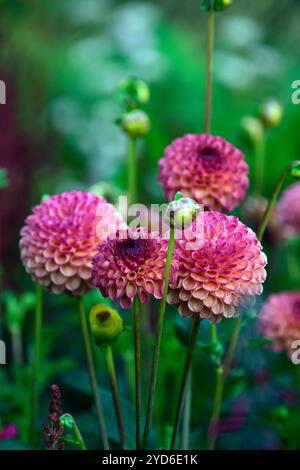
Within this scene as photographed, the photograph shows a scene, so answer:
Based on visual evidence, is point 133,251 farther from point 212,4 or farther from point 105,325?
point 212,4

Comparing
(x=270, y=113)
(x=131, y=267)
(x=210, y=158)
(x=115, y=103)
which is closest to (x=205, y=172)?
(x=210, y=158)

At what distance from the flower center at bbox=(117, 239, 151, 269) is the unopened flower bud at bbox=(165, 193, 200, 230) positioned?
0.06m

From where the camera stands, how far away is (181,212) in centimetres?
64

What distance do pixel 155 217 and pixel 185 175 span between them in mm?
170

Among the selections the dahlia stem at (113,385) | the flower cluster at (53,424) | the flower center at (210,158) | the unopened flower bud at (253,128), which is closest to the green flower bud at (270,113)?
the unopened flower bud at (253,128)

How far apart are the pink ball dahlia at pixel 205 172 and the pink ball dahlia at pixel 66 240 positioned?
0.34 feet

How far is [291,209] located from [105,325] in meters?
0.74

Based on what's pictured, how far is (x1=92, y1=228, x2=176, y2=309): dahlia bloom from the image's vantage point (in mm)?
697

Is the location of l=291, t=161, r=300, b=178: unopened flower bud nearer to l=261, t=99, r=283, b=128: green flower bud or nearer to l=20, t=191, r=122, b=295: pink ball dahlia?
l=20, t=191, r=122, b=295: pink ball dahlia

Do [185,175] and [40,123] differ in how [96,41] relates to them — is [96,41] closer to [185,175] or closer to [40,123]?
[40,123]

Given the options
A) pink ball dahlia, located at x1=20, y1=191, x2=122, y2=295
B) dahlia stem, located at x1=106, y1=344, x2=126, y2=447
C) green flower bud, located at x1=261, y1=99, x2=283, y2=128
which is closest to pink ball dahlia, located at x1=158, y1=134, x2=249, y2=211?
pink ball dahlia, located at x1=20, y1=191, x2=122, y2=295

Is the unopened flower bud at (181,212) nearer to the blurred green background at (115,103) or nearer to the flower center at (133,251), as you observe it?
the flower center at (133,251)

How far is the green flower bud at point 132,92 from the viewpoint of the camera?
105 centimetres
